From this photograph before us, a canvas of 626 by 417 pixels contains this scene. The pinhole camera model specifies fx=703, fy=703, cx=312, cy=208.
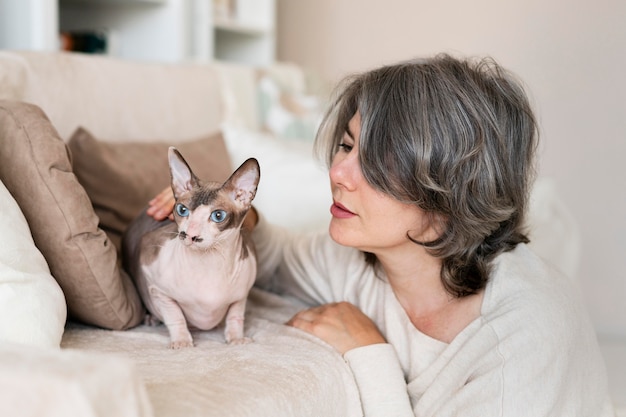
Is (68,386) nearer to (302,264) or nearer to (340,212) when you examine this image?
(340,212)

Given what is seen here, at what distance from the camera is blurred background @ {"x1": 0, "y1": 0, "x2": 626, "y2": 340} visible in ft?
9.05

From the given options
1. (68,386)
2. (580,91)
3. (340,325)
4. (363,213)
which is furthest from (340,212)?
(580,91)

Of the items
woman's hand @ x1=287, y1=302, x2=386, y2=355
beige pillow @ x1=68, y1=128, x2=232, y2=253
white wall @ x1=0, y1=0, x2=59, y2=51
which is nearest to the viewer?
woman's hand @ x1=287, y1=302, x2=386, y2=355

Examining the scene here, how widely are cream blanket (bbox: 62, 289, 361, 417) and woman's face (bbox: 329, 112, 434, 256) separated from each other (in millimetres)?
212

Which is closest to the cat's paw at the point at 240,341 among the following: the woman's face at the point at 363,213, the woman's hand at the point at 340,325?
the woman's hand at the point at 340,325

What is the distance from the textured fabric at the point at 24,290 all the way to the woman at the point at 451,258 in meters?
0.31

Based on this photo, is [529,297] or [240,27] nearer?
[529,297]

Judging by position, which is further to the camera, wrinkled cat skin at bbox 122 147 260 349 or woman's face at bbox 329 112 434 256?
woman's face at bbox 329 112 434 256

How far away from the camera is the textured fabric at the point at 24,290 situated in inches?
38.5

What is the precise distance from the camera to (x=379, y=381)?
1.25m

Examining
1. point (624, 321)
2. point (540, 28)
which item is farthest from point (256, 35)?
point (624, 321)

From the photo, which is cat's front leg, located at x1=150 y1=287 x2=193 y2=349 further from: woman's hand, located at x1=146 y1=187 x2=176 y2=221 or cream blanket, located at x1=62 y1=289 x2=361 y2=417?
woman's hand, located at x1=146 y1=187 x2=176 y2=221

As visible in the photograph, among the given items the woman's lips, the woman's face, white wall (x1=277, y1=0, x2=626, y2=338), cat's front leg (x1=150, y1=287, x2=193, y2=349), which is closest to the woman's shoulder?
the woman's face

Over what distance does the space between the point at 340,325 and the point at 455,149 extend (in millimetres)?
400
